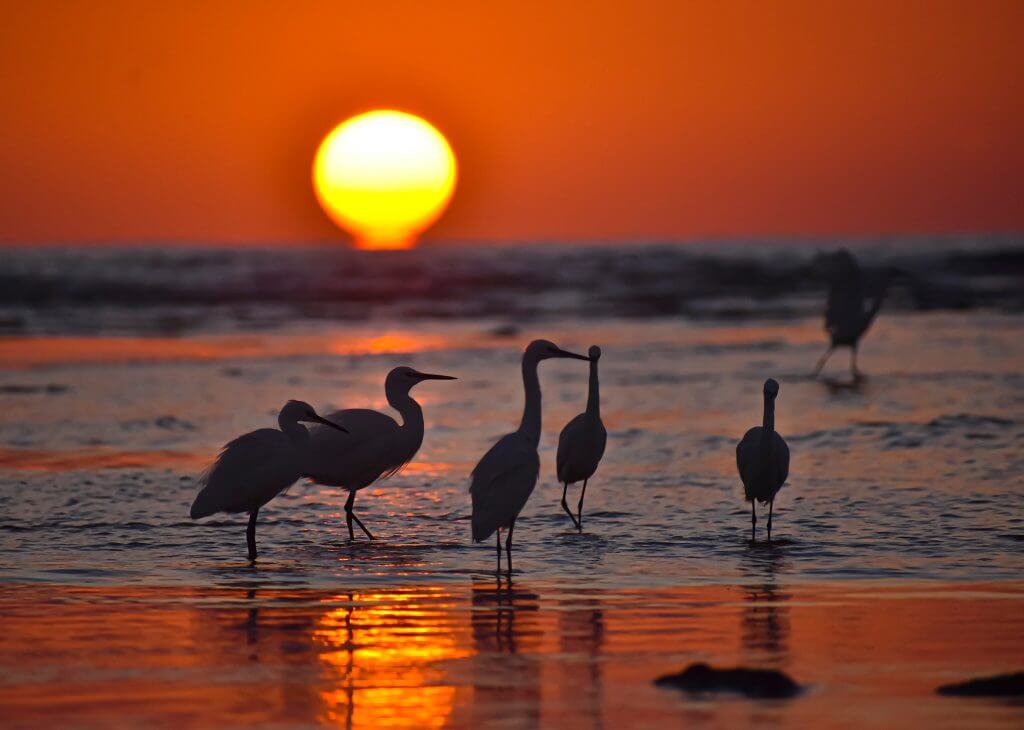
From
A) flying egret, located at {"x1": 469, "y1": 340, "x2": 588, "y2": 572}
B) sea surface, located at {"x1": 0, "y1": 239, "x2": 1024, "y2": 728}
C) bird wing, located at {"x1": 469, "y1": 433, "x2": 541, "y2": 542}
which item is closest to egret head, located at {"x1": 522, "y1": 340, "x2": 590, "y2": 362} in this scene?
flying egret, located at {"x1": 469, "y1": 340, "x2": 588, "y2": 572}

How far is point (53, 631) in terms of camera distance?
6.23 metres

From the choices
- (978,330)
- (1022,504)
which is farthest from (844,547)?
(978,330)

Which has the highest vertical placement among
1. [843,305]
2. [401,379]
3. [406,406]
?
[843,305]

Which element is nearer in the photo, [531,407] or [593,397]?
[531,407]

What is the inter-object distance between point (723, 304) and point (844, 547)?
2683cm

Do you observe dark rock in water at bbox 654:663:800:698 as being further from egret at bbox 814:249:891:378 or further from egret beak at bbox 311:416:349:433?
egret at bbox 814:249:891:378

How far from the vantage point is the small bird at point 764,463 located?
873 cm

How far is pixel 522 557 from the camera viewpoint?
808 cm

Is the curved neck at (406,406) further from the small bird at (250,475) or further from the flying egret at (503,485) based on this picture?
the flying egret at (503,485)

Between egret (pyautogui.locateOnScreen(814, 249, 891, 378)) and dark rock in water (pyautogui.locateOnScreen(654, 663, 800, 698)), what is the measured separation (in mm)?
13742

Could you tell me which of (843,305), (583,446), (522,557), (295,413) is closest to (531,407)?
(522,557)

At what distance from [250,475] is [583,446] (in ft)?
7.50

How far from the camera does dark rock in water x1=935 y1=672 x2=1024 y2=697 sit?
5.11 metres

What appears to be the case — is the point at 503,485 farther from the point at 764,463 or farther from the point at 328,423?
A: the point at 764,463
